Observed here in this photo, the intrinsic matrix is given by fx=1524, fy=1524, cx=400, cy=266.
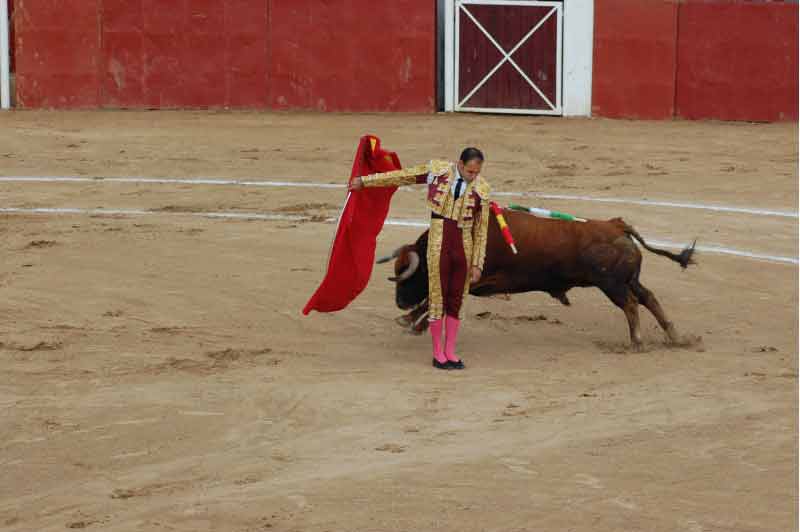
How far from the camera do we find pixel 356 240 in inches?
343

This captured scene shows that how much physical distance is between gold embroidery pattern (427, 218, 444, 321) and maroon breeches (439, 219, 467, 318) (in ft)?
0.06

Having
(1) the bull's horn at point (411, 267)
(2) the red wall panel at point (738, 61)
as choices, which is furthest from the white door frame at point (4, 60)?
(1) the bull's horn at point (411, 267)

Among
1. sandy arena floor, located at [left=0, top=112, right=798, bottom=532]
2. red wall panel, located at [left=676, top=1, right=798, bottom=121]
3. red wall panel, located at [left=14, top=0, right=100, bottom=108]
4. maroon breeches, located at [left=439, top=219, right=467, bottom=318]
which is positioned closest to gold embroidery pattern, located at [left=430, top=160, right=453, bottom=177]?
maroon breeches, located at [left=439, top=219, right=467, bottom=318]

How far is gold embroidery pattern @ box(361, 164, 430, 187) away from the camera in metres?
8.20

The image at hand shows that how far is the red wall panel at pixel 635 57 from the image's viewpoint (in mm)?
18312

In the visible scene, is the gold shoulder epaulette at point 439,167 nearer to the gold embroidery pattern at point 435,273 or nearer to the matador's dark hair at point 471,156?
the matador's dark hair at point 471,156

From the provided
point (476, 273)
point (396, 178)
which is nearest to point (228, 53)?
point (396, 178)

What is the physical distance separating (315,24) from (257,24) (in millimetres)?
708

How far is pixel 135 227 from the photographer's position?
39.3ft

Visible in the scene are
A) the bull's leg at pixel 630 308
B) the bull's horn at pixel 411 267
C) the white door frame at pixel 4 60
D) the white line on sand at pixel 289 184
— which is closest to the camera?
the bull's horn at pixel 411 267

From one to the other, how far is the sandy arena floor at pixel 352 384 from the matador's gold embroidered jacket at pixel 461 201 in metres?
0.65

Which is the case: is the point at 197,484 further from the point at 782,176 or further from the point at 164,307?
the point at 782,176

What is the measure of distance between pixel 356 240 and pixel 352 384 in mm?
1224

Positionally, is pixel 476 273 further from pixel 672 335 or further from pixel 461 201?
pixel 672 335
